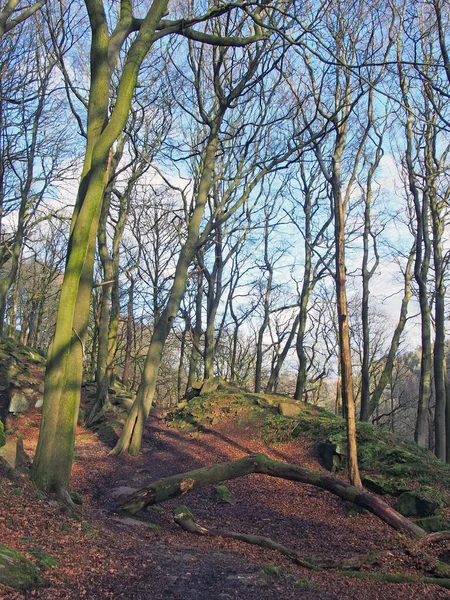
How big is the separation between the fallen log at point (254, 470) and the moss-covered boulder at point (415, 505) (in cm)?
151

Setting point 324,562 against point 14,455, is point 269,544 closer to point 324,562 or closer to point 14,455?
point 324,562

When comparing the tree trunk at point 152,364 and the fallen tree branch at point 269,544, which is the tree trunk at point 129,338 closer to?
the tree trunk at point 152,364

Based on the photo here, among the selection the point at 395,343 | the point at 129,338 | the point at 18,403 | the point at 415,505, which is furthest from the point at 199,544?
the point at 129,338

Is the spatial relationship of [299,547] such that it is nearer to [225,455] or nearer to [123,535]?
[123,535]

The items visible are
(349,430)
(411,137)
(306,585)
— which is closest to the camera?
(306,585)

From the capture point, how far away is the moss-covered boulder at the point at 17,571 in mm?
3211

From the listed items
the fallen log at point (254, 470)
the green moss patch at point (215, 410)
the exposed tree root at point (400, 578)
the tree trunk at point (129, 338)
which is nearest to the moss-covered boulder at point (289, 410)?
the green moss patch at point (215, 410)

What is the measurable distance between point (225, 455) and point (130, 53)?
8943 mm

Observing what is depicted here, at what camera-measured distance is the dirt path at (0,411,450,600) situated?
399 cm

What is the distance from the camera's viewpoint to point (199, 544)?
597 cm

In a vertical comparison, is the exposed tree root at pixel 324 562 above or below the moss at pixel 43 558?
below

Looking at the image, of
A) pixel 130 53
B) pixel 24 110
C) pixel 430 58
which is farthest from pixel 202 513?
pixel 24 110

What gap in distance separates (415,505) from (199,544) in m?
4.26

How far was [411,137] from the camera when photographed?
15234 millimetres
